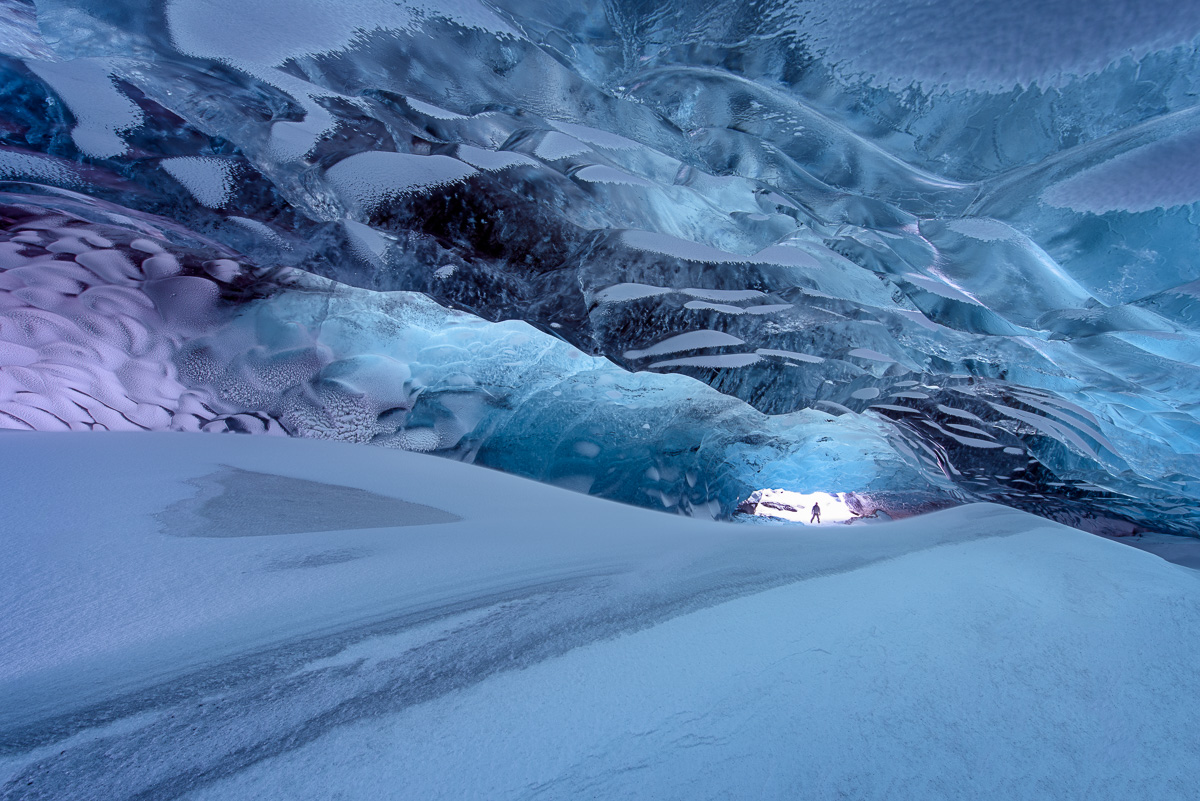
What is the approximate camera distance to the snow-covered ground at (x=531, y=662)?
0.33 meters

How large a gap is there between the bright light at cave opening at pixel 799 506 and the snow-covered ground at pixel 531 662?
0.59m

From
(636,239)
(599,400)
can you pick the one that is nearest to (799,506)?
(599,400)

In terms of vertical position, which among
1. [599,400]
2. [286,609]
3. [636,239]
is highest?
[636,239]

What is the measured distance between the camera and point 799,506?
1.42 metres

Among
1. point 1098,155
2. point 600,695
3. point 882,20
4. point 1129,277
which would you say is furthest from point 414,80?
point 1129,277

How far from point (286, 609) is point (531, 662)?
0.26 m

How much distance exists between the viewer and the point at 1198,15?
1.50 meters

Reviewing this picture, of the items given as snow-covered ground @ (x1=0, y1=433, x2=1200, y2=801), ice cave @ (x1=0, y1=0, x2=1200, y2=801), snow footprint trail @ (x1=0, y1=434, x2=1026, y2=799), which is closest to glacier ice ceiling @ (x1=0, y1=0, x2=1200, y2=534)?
ice cave @ (x1=0, y1=0, x2=1200, y2=801)

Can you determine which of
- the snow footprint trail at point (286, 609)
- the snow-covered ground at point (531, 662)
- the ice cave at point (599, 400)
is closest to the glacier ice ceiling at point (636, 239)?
the ice cave at point (599, 400)

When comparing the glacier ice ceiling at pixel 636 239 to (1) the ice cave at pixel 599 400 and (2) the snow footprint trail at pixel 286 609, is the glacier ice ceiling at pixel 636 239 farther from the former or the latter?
(2) the snow footprint trail at pixel 286 609

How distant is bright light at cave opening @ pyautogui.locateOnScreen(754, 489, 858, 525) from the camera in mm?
1395

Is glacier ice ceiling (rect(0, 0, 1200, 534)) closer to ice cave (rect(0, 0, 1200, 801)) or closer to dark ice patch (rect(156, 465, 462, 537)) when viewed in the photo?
ice cave (rect(0, 0, 1200, 801))

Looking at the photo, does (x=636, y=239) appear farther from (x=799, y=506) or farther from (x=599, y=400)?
(x=799, y=506)

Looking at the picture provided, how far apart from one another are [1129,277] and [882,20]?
5.24ft
